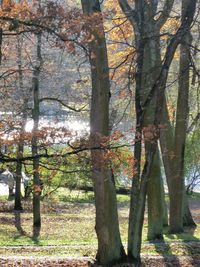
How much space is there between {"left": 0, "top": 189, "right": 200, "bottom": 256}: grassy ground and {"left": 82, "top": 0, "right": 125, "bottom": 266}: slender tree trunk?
1060 millimetres

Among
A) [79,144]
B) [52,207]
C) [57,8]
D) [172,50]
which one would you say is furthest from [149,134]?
[52,207]

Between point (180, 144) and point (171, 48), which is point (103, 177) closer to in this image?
point (171, 48)

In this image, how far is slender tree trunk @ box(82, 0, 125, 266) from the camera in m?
8.29

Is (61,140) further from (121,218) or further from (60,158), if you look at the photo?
(121,218)

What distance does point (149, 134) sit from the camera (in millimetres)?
7531

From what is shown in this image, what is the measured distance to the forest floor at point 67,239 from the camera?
8.73 meters

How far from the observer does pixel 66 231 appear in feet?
52.5

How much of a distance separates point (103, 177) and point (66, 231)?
26.7 ft

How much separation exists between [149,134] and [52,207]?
1675 cm

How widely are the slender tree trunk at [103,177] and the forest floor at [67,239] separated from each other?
453mm

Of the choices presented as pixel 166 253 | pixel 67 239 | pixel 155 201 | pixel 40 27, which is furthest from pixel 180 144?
pixel 40 27

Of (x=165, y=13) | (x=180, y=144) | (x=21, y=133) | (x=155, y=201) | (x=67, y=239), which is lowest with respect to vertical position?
(x=67, y=239)

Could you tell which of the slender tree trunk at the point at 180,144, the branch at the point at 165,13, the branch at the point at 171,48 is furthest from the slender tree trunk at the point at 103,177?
the slender tree trunk at the point at 180,144

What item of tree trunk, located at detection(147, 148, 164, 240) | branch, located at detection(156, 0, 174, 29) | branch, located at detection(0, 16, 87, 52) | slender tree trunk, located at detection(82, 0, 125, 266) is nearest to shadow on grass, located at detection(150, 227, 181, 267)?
tree trunk, located at detection(147, 148, 164, 240)
